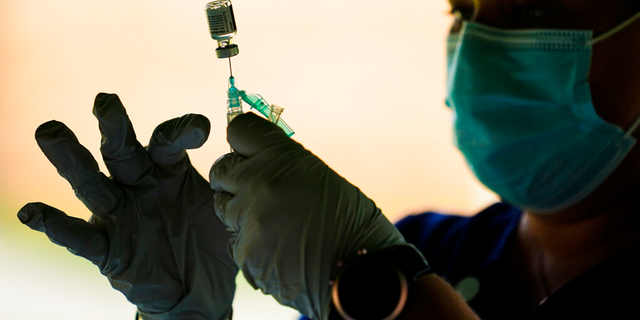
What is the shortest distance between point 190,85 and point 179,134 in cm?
185

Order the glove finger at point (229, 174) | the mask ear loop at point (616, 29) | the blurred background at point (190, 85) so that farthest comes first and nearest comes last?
the blurred background at point (190, 85) → the glove finger at point (229, 174) → the mask ear loop at point (616, 29)

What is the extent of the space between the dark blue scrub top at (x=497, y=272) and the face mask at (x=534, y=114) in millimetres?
138

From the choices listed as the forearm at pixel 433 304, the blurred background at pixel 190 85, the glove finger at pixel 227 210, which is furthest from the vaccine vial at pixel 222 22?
the blurred background at pixel 190 85

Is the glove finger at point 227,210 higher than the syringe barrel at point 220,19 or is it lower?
lower

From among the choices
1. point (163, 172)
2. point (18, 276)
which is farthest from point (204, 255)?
point (18, 276)

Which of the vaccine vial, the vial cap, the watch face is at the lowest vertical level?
the watch face

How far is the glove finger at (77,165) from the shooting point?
41.3 inches

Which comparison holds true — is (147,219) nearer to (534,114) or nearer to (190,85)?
(534,114)

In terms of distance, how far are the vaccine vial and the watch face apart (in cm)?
47

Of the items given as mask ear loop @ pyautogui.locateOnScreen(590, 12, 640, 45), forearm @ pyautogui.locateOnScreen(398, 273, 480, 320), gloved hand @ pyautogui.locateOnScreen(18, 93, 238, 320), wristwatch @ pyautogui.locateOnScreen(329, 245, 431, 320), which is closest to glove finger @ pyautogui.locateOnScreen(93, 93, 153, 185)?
gloved hand @ pyautogui.locateOnScreen(18, 93, 238, 320)

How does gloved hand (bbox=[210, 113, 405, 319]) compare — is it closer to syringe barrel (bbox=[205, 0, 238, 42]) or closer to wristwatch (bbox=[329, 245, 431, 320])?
wristwatch (bbox=[329, 245, 431, 320])

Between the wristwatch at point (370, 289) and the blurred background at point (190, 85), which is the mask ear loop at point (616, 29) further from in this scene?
the blurred background at point (190, 85)

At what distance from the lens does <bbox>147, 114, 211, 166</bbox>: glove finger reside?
107 centimetres

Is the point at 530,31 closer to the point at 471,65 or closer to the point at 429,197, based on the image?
the point at 471,65
